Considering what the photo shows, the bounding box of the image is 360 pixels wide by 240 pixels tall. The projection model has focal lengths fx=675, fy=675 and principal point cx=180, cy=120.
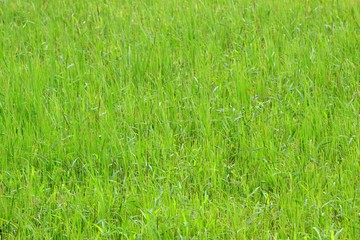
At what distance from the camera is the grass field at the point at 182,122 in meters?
3.46

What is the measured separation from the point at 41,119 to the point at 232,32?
198 cm

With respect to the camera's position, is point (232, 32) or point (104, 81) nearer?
point (104, 81)

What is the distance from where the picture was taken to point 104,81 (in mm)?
4734

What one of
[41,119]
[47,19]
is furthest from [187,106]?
[47,19]

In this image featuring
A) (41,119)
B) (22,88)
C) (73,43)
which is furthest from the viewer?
(73,43)

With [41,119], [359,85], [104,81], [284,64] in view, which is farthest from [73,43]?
[359,85]

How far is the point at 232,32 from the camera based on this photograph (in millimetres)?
5609

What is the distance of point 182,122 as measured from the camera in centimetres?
435

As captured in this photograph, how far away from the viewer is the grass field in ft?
11.3

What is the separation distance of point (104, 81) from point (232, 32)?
4.53ft

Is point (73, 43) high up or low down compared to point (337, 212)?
up

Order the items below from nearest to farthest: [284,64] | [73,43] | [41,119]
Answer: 1. [41,119]
2. [284,64]
3. [73,43]

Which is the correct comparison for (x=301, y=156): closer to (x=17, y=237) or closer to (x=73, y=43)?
(x=17, y=237)

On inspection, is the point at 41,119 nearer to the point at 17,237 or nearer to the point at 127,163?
the point at 127,163
